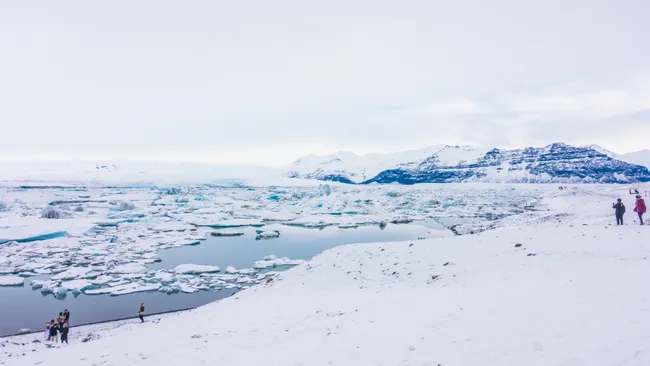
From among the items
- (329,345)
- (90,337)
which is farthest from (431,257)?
(90,337)

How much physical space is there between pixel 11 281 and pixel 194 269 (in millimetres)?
10341

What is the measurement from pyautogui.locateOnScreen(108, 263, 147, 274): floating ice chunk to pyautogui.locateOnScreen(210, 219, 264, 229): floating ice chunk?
2069 centimetres

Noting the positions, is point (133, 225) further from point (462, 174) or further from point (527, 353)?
point (462, 174)

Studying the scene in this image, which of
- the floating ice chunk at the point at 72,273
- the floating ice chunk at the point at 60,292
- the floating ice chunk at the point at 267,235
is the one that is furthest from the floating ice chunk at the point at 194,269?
the floating ice chunk at the point at 267,235

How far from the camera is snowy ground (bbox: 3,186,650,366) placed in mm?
6559

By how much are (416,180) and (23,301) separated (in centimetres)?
18553

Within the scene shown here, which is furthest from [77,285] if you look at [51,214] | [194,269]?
[51,214]

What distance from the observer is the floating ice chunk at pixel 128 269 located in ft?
83.7

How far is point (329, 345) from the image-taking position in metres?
8.68

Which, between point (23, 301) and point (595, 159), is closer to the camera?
point (23, 301)

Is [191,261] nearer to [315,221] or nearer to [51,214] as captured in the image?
[315,221]

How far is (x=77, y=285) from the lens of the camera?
22.4 metres

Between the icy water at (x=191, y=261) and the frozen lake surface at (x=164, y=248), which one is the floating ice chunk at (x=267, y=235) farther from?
the icy water at (x=191, y=261)

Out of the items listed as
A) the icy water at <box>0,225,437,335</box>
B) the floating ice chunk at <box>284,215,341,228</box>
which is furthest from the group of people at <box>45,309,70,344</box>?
the floating ice chunk at <box>284,215,341,228</box>
